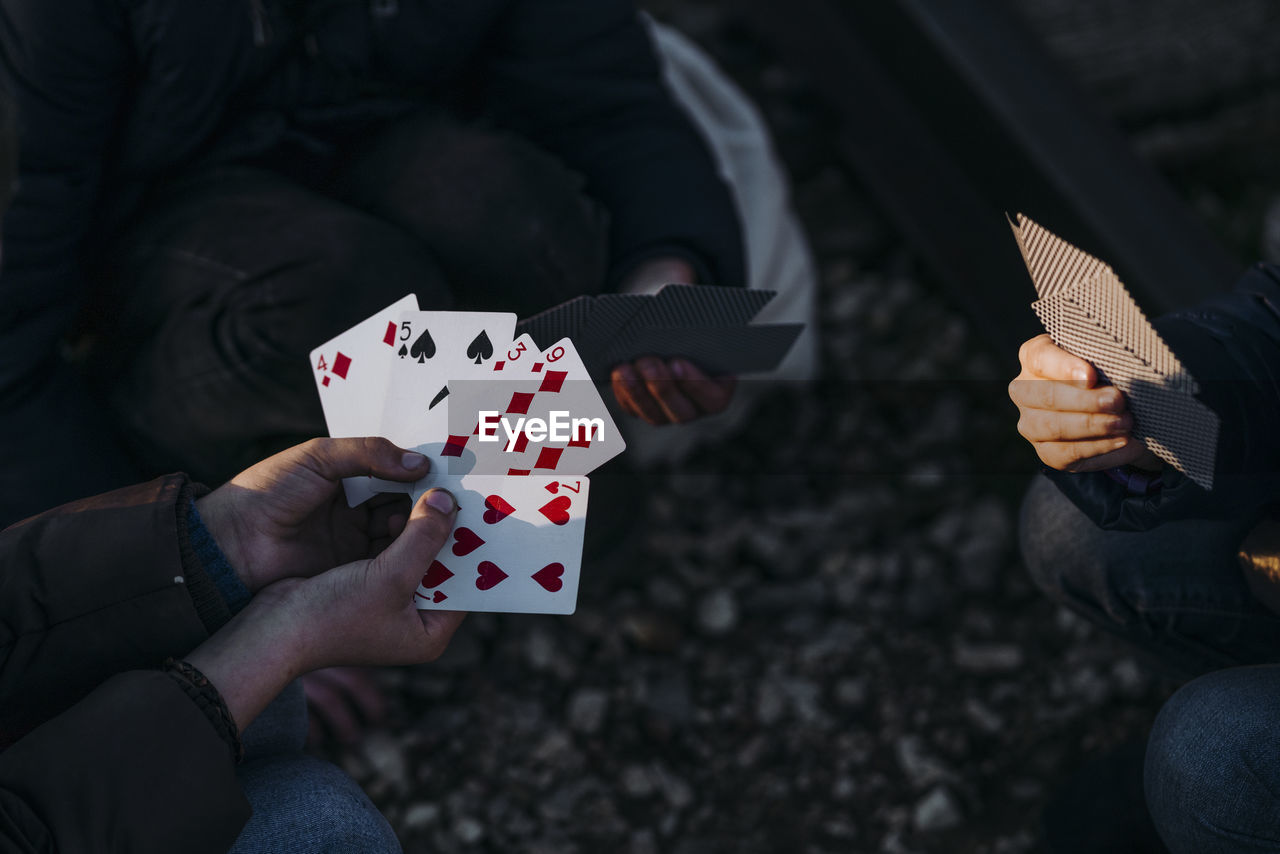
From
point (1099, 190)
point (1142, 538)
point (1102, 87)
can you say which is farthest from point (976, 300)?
point (1142, 538)

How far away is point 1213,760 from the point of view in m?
0.98

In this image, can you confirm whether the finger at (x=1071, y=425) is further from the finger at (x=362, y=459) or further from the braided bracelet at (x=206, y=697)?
the braided bracelet at (x=206, y=697)

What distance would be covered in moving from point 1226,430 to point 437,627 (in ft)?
2.79

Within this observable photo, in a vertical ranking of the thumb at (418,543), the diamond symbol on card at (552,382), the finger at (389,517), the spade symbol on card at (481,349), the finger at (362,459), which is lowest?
the finger at (389,517)

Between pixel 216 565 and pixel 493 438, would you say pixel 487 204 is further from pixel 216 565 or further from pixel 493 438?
pixel 216 565

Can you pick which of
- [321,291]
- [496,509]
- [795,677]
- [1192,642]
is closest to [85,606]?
[496,509]

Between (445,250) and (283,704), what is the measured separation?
26.0 inches

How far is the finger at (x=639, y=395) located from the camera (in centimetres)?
114

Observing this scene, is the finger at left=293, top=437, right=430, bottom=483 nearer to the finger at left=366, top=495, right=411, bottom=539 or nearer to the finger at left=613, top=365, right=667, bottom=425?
the finger at left=366, top=495, right=411, bottom=539

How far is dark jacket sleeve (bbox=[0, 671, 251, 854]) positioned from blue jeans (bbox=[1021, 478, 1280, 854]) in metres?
0.97

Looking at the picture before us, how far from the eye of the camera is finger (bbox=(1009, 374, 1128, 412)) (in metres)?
0.87

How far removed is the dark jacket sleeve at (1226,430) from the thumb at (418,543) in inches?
25.5

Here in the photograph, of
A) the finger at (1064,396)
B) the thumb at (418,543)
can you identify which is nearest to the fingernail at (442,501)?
the thumb at (418,543)

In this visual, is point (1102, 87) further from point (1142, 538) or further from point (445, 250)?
point (445, 250)
